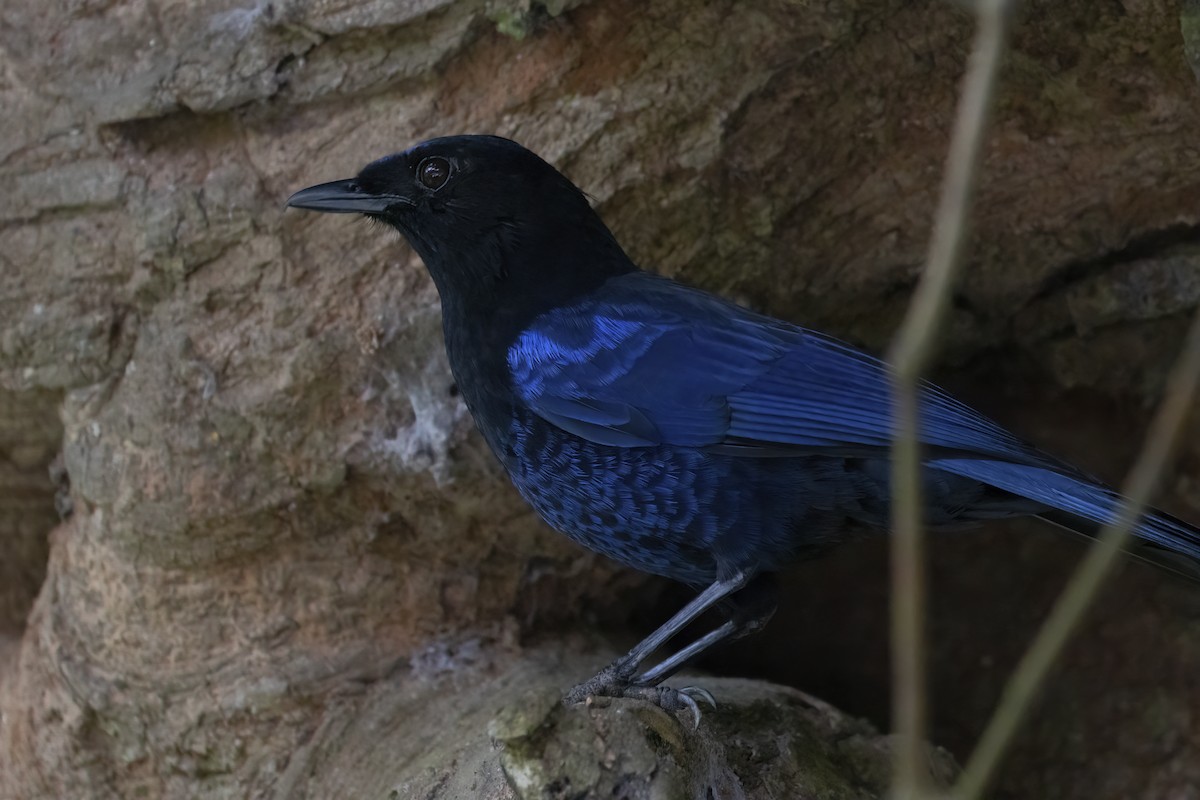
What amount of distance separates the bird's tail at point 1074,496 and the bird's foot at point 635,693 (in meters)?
0.88

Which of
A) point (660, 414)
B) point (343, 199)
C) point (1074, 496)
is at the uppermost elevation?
point (343, 199)

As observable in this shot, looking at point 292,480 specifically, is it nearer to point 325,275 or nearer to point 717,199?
point 325,275

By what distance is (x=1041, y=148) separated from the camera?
12.8ft

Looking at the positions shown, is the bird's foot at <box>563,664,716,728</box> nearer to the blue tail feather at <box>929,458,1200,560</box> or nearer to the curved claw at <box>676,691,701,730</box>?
the curved claw at <box>676,691,701,730</box>

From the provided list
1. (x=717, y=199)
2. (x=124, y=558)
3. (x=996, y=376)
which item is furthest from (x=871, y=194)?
(x=124, y=558)

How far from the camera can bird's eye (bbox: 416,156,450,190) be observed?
11.8 feet

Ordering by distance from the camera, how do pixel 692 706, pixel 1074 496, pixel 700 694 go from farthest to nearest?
pixel 700 694, pixel 692 706, pixel 1074 496

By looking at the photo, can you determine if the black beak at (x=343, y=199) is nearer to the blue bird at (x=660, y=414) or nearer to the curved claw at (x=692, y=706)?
the blue bird at (x=660, y=414)

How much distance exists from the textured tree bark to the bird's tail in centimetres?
97

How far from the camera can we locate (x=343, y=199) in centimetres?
355

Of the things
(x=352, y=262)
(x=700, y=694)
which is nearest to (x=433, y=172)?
(x=352, y=262)

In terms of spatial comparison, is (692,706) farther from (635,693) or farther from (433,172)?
(433,172)

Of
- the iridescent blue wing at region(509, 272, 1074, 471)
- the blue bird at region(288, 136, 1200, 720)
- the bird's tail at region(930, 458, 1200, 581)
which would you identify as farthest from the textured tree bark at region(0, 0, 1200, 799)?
the bird's tail at region(930, 458, 1200, 581)

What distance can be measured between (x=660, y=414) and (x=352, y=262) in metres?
1.28
